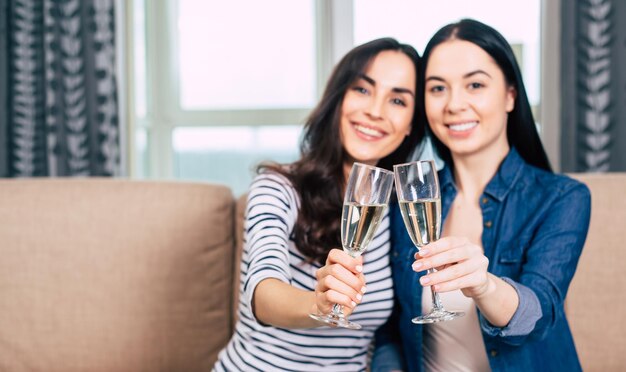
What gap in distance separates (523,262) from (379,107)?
0.50 meters

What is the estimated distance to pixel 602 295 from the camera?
71.7 inches

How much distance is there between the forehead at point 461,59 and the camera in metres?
1.53

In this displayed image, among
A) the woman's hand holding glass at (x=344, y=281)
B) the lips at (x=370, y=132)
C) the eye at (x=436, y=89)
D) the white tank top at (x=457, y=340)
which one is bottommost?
the white tank top at (x=457, y=340)

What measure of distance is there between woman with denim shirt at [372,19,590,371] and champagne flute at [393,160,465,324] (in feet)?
1.11

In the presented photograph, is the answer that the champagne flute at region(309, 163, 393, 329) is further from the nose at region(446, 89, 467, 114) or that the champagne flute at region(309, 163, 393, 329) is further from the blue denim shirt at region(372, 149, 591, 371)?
the nose at region(446, 89, 467, 114)

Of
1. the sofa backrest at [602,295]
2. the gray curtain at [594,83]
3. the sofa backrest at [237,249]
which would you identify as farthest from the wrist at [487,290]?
the gray curtain at [594,83]

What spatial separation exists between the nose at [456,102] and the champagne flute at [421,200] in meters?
0.50

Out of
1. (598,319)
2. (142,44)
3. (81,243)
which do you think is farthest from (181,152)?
(598,319)

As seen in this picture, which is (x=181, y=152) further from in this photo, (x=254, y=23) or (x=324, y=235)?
(x=324, y=235)

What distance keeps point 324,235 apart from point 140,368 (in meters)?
0.70

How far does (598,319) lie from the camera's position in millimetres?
1820

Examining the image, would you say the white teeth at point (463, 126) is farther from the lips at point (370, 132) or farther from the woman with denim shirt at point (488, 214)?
the lips at point (370, 132)

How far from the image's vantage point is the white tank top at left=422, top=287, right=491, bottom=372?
4.91 ft

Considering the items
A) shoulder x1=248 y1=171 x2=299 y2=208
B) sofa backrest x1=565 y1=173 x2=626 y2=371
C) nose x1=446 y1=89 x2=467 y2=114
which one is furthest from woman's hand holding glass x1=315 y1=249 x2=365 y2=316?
sofa backrest x1=565 y1=173 x2=626 y2=371
